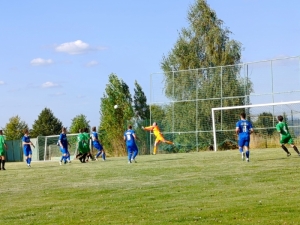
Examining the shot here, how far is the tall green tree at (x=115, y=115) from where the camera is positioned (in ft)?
180

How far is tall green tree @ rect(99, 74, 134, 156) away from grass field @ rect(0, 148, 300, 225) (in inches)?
1146

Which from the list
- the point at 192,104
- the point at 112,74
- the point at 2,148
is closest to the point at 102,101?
the point at 112,74

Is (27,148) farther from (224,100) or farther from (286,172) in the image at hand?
(286,172)

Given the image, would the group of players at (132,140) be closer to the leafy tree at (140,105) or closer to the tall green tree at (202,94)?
the tall green tree at (202,94)

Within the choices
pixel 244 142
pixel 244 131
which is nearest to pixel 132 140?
pixel 244 131

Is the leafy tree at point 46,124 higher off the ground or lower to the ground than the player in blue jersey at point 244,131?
higher

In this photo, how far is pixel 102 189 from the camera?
19.9 meters

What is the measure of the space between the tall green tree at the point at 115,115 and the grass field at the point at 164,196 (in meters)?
29.1

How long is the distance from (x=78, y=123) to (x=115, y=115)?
19.7m

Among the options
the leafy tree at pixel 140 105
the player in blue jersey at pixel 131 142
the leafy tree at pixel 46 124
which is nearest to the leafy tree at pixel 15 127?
the leafy tree at pixel 46 124

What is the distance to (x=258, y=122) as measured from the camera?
43969 millimetres

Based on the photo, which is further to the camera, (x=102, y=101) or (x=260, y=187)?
(x=102, y=101)

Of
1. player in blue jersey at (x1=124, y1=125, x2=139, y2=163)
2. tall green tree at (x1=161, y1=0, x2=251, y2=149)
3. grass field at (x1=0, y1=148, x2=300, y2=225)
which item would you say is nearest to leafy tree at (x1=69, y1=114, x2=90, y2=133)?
tall green tree at (x1=161, y1=0, x2=251, y2=149)

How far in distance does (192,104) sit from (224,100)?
2.51 m
